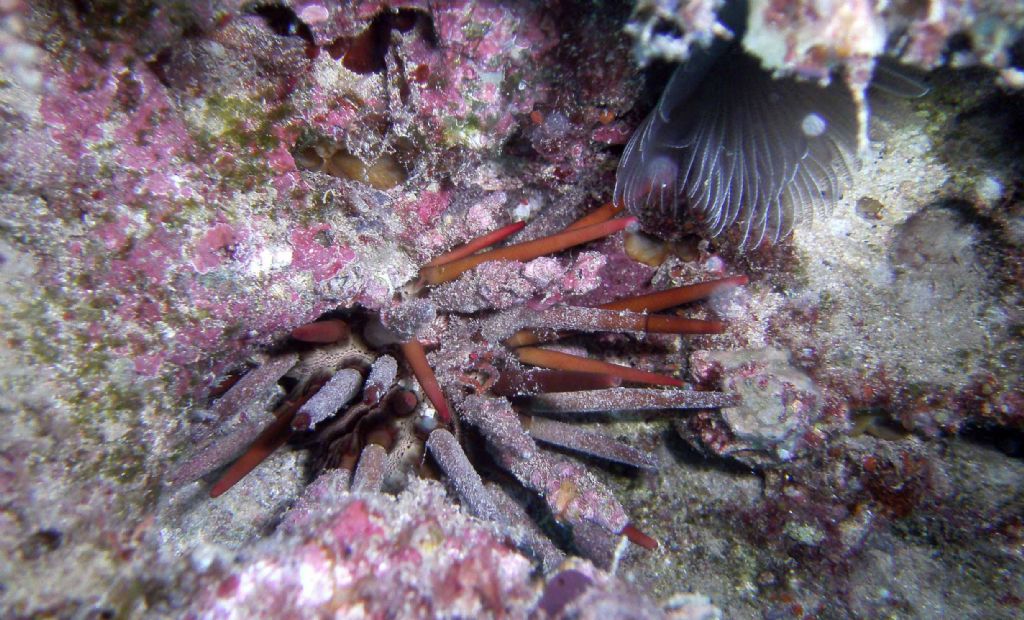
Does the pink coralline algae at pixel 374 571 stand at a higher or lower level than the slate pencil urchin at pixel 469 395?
lower

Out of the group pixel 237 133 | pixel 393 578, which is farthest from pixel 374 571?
pixel 237 133

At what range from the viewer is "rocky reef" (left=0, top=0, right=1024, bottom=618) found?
61.6 inches

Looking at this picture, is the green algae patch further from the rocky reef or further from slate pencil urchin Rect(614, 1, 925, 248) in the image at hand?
slate pencil urchin Rect(614, 1, 925, 248)

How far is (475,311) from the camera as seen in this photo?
2697 millimetres

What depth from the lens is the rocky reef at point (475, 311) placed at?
156 cm

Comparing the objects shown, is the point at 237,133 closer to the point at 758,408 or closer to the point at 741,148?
the point at 741,148

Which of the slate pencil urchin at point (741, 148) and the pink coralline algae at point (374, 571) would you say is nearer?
the pink coralline algae at point (374, 571)

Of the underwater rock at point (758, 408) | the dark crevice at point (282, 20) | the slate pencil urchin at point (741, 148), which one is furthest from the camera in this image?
the underwater rock at point (758, 408)

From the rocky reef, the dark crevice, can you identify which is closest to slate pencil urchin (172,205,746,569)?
the rocky reef

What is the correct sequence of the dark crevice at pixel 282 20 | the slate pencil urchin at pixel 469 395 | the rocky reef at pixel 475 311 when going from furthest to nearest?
the slate pencil urchin at pixel 469 395
the dark crevice at pixel 282 20
the rocky reef at pixel 475 311

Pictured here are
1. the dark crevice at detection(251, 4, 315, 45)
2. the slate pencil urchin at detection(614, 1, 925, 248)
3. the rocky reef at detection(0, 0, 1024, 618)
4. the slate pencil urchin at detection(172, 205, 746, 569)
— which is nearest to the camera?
the rocky reef at detection(0, 0, 1024, 618)

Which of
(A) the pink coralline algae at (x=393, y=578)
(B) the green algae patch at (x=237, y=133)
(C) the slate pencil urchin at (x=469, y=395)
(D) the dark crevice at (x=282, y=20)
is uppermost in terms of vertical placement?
(D) the dark crevice at (x=282, y=20)

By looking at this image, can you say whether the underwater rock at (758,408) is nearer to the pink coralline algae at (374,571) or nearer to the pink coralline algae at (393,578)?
the pink coralline algae at (393,578)

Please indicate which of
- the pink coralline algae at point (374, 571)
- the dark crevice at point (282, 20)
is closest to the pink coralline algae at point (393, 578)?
the pink coralline algae at point (374, 571)
